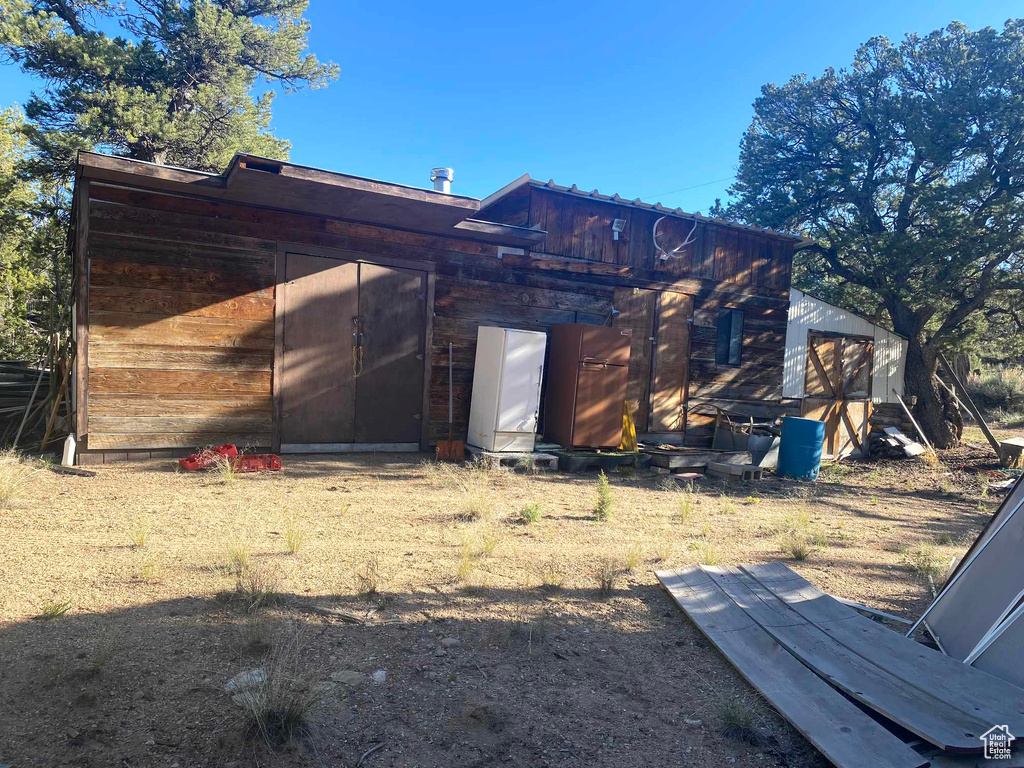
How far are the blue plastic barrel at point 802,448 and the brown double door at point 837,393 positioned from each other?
3.07 m

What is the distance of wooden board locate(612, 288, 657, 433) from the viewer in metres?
10.1

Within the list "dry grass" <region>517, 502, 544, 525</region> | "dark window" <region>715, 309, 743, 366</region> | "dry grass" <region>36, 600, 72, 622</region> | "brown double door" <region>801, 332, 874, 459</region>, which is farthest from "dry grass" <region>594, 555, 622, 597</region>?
"brown double door" <region>801, 332, 874, 459</region>

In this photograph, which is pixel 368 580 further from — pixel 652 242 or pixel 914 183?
pixel 914 183

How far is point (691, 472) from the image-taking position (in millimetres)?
9125

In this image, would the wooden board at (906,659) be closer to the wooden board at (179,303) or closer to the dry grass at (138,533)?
the dry grass at (138,533)

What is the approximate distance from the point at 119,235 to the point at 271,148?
1259 cm

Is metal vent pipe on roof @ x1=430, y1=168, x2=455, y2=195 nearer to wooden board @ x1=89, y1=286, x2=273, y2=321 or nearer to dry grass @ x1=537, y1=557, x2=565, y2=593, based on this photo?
wooden board @ x1=89, y1=286, x2=273, y2=321

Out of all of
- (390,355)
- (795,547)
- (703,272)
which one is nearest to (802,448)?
(703,272)

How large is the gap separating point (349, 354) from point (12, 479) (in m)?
3.77

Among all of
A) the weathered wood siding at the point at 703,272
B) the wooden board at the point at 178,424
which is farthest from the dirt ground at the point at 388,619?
the weathered wood siding at the point at 703,272

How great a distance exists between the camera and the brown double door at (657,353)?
1022cm

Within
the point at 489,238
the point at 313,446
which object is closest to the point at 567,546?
the point at 313,446

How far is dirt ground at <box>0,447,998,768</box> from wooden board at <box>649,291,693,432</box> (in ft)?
13.2

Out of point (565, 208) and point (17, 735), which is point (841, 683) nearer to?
point (17, 735)
